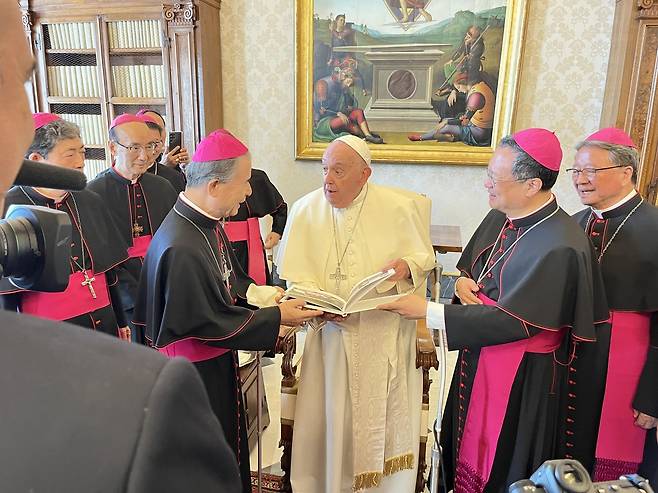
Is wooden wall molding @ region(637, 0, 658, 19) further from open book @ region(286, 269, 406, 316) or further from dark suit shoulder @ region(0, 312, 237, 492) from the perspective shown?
dark suit shoulder @ region(0, 312, 237, 492)

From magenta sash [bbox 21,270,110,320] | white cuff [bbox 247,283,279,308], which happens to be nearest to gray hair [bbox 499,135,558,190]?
white cuff [bbox 247,283,279,308]

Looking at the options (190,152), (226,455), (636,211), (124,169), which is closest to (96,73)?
(190,152)

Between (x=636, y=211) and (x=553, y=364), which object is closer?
(x=553, y=364)

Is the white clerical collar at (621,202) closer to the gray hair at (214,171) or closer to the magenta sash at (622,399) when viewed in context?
the magenta sash at (622,399)

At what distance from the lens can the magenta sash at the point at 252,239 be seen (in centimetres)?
357

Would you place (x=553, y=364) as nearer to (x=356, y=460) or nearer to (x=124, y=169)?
(x=356, y=460)

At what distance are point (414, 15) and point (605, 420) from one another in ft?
12.2

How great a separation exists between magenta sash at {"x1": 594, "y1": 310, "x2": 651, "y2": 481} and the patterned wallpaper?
2842 millimetres

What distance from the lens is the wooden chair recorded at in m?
2.17

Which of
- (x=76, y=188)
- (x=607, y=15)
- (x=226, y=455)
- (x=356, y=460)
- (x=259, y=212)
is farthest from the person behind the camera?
(x=607, y=15)

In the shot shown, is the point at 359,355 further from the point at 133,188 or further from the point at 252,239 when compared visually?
the point at 133,188

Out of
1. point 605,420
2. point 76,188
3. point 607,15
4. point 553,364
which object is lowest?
point 605,420

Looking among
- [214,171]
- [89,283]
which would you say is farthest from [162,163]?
[214,171]

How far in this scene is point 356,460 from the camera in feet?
7.36
